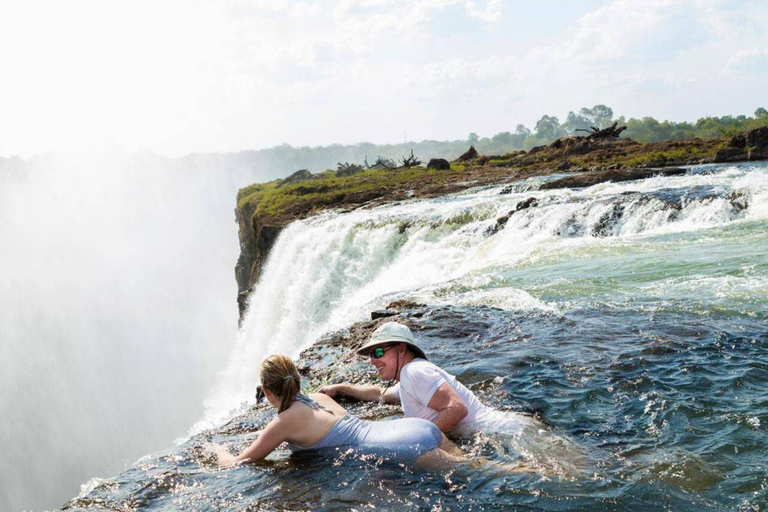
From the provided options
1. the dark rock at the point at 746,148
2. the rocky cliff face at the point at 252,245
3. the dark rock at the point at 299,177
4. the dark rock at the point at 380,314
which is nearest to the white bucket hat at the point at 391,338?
the dark rock at the point at 380,314

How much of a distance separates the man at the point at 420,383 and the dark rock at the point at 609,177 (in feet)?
62.8

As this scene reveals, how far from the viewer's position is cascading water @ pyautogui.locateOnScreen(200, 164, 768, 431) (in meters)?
11.0

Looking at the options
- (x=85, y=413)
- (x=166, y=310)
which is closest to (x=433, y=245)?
(x=85, y=413)

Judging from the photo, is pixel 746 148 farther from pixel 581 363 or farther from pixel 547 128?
pixel 547 128

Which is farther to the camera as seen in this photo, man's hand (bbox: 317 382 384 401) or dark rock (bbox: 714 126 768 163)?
dark rock (bbox: 714 126 768 163)

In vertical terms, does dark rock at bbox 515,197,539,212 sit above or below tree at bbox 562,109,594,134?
below

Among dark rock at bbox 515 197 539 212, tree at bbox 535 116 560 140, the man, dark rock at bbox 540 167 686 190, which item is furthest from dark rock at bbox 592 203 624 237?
tree at bbox 535 116 560 140

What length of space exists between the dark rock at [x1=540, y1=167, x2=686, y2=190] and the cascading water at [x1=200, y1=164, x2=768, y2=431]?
0.86 m

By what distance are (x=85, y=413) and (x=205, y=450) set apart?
160 feet

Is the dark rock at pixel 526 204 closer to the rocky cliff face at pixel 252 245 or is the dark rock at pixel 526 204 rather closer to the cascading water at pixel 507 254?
the cascading water at pixel 507 254

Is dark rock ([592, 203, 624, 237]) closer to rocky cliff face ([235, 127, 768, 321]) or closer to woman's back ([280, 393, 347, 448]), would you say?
rocky cliff face ([235, 127, 768, 321])

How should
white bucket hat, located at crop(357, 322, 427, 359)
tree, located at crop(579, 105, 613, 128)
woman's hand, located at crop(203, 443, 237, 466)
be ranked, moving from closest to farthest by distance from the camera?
white bucket hat, located at crop(357, 322, 427, 359) < woman's hand, located at crop(203, 443, 237, 466) < tree, located at crop(579, 105, 613, 128)

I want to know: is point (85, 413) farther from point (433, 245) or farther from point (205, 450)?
point (205, 450)

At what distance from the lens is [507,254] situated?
15141 mm
